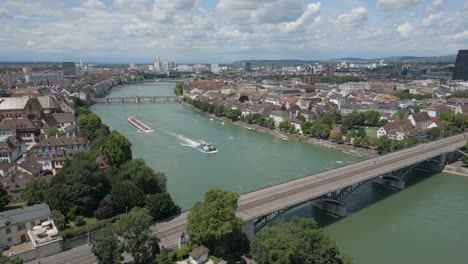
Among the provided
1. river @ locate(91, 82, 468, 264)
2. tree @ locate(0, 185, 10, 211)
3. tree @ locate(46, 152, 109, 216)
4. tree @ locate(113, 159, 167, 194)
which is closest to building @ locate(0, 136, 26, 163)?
tree @ locate(0, 185, 10, 211)

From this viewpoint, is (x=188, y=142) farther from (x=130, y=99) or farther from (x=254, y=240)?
(x=130, y=99)

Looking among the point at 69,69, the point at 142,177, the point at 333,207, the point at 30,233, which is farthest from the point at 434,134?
the point at 69,69

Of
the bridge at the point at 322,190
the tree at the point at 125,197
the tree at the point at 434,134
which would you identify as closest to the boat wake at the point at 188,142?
the bridge at the point at 322,190

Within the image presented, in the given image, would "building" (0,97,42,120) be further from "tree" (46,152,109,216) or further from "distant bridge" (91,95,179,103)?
"distant bridge" (91,95,179,103)

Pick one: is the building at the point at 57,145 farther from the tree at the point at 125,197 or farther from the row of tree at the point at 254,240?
the row of tree at the point at 254,240

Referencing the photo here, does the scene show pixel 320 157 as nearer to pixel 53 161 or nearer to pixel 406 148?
pixel 406 148

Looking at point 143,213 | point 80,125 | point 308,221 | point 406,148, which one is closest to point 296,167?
point 406,148
